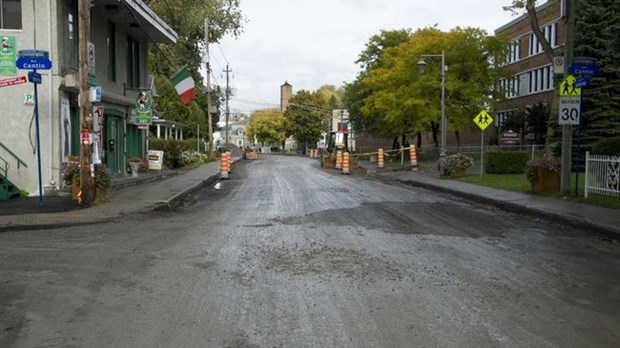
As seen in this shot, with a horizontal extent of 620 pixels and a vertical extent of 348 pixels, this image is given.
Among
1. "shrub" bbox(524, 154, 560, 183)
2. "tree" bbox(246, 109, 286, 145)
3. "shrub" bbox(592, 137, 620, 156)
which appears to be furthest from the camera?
"tree" bbox(246, 109, 286, 145)

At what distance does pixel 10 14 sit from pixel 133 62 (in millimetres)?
9507

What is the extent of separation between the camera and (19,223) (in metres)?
12.1

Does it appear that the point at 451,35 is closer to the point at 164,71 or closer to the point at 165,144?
the point at 165,144

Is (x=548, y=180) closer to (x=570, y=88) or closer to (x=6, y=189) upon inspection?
(x=570, y=88)

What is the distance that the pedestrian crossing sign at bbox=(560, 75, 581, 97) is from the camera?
16545 mm

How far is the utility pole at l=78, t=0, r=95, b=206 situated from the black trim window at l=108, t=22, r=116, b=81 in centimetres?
887

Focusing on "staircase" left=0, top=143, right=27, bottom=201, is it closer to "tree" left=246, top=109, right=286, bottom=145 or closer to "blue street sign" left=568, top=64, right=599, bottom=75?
"blue street sign" left=568, top=64, right=599, bottom=75

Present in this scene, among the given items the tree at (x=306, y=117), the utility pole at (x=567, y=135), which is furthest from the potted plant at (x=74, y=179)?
the tree at (x=306, y=117)

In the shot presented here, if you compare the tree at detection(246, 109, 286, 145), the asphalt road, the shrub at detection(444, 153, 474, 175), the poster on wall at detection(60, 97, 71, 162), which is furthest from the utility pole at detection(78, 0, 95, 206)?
the tree at detection(246, 109, 286, 145)

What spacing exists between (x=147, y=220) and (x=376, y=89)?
1347 inches

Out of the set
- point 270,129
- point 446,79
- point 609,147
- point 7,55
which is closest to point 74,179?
point 7,55

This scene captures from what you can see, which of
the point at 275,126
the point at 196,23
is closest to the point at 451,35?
the point at 196,23

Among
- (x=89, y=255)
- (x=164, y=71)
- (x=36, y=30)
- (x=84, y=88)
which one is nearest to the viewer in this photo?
(x=89, y=255)

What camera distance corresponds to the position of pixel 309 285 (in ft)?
23.6
